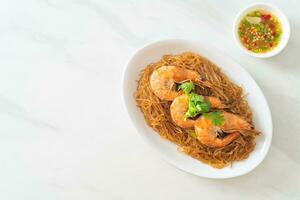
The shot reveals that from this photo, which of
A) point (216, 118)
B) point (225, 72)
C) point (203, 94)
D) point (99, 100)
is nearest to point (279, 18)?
point (225, 72)

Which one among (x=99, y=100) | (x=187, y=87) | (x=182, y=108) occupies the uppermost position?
(x=187, y=87)

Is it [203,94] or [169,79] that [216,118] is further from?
[169,79]

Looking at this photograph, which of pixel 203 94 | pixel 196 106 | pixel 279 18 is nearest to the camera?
pixel 196 106

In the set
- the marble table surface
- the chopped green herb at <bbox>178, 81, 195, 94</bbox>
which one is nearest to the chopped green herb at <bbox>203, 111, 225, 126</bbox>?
the chopped green herb at <bbox>178, 81, 195, 94</bbox>

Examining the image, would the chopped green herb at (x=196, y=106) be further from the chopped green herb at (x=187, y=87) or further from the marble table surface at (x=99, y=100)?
the marble table surface at (x=99, y=100)

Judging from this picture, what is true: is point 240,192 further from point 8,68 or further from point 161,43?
point 8,68

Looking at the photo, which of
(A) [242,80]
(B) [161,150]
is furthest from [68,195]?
(A) [242,80]

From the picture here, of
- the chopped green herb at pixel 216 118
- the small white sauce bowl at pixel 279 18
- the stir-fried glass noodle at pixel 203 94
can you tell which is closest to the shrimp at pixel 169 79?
the stir-fried glass noodle at pixel 203 94

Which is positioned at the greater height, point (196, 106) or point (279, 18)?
point (279, 18)

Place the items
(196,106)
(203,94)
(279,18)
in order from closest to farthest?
(196,106)
(203,94)
(279,18)
